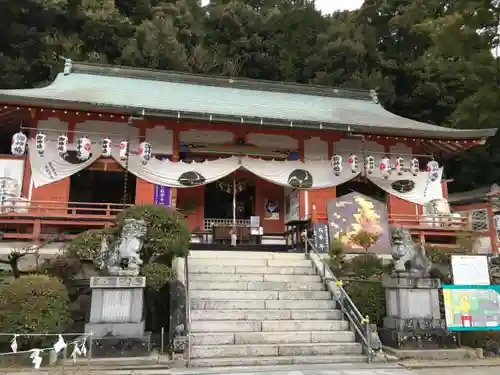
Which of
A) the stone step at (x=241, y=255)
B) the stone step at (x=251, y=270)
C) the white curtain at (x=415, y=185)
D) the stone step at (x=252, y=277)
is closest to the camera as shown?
the stone step at (x=252, y=277)

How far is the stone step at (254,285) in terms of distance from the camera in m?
8.50

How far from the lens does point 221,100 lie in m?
16.2

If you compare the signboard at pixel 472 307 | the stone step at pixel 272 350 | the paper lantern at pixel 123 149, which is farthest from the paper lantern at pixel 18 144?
the signboard at pixel 472 307

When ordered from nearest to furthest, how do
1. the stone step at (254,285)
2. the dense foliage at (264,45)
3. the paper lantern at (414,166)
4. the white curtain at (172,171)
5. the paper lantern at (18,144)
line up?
1. the stone step at (254,285)
2. the paper lantern at (18,144)
3. the white curtain at (172,171)
4. the paper lantern at (414,166)
5. the dense foliage at (264,45)

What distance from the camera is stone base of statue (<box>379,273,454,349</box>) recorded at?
7.36 meters

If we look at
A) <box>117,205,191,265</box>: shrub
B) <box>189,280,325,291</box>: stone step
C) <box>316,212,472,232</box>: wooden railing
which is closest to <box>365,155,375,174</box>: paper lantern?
<box>316,212,472,232</box>: wooden railing

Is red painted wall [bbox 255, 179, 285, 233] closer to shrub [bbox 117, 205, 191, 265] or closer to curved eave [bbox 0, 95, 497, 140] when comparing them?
curved eave [bbox 0, 95, 497, 140]

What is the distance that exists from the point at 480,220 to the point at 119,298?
12.3 m

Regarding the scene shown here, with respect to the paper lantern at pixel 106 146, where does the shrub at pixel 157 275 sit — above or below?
below

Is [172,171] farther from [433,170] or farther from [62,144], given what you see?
[433,170]

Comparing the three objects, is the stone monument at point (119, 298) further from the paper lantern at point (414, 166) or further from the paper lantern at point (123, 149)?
the paper lantern at point (414, 166)

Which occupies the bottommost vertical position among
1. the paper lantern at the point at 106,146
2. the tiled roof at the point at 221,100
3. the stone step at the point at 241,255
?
the stone step at the point at 241,255

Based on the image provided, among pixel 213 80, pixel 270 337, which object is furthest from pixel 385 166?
pixel 213 80

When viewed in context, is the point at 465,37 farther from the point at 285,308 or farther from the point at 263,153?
the point at 285,308
